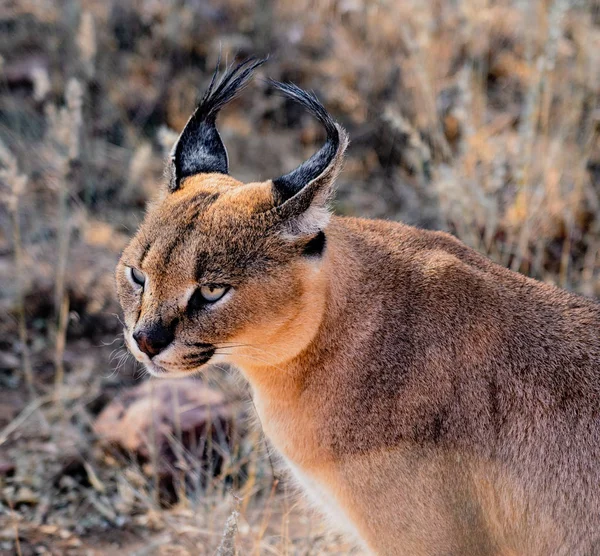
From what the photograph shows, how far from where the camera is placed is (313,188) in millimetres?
2869

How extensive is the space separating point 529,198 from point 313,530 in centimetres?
279

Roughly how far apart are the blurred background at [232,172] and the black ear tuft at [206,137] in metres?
1.33

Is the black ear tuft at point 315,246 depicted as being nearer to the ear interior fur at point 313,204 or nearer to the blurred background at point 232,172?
the ear interior fur at point 313,204

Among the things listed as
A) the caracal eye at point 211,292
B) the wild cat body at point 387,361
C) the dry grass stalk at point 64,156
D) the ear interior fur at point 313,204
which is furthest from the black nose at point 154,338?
the dry grass stalk at point 64,156

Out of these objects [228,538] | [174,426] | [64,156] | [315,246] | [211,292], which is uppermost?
[315,246]

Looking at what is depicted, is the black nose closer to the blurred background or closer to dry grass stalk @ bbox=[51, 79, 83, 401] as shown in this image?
the blurred background

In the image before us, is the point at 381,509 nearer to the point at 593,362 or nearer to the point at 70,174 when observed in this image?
the point at 593,362

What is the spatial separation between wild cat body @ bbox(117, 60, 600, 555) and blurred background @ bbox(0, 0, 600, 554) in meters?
0.54

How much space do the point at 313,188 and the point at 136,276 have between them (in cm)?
74

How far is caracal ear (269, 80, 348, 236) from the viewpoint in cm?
288

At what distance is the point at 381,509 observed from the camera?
295 centimetres

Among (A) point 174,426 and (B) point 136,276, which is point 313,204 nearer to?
(B) point 136,276

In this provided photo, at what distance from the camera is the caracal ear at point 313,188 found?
2875 millimetres

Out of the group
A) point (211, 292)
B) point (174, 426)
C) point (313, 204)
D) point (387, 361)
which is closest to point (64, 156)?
point (174, 426)
